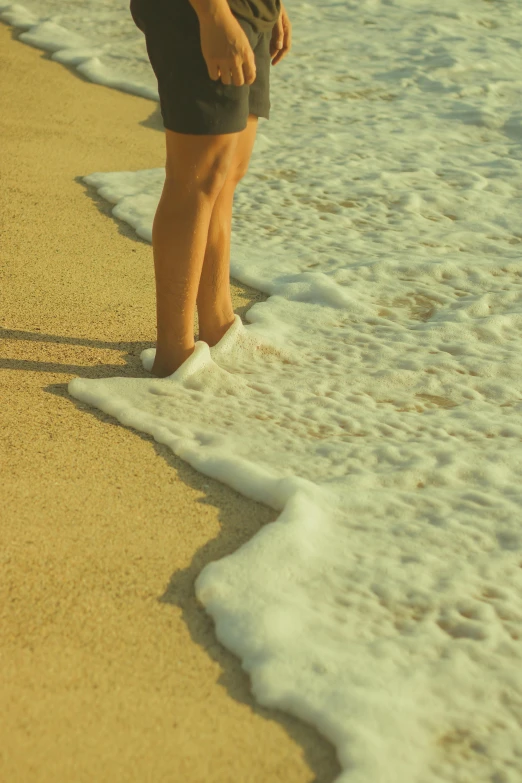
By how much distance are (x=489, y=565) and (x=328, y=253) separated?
214 centimetres

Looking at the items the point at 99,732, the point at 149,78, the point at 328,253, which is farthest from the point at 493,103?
the point at 99,732

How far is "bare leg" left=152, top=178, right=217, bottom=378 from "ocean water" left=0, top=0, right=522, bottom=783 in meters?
0.17

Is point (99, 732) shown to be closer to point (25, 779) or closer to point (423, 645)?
point (25, 779)

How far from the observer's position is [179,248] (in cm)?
237

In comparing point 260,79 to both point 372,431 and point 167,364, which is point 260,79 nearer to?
point 167,364

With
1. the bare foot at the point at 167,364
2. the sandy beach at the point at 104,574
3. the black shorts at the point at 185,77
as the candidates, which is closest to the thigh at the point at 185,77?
the black shorts at the point at 185,77

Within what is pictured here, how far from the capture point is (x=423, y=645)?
5.69 feet

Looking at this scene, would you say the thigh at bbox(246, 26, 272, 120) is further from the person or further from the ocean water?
the ocean water

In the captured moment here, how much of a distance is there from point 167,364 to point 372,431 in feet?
2.03

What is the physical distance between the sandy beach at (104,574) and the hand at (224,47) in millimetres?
924

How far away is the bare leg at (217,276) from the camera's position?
8.37ft

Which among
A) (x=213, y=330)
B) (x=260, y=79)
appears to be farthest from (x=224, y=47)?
(x=213, y=330)

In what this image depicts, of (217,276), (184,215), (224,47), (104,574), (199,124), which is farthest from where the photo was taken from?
(217,276)

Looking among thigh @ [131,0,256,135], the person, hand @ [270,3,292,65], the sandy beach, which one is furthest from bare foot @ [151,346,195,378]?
hand @ [270,3,292,65]
